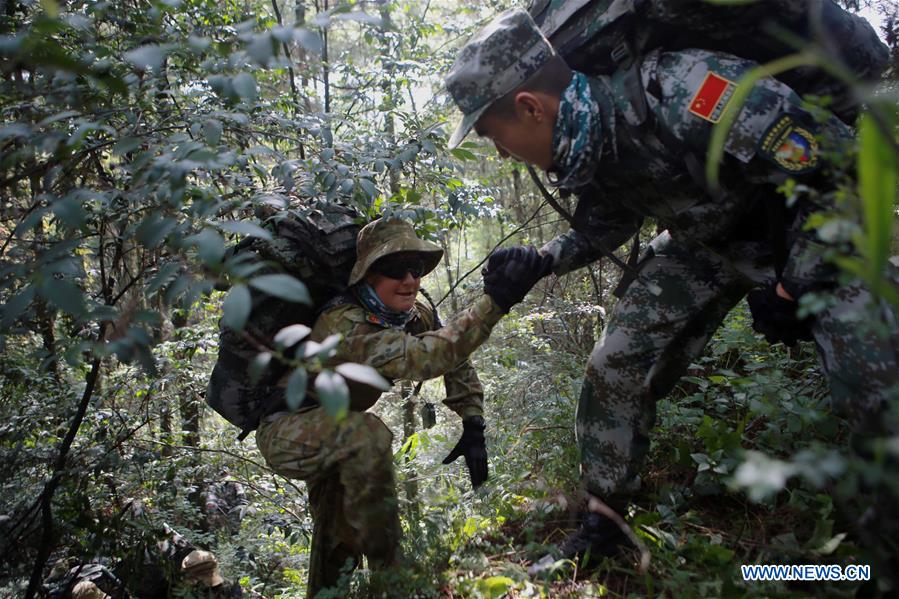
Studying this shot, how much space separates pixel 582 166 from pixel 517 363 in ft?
10.8

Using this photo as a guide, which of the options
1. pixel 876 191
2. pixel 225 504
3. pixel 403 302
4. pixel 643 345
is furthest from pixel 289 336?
pixel 225 504

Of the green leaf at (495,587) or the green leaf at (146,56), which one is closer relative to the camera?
the green leaf at (146,56)

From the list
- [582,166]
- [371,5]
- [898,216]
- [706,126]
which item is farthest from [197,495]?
[898,216]

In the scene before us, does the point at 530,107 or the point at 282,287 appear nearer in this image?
the point at 282,287

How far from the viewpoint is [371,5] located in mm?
4023

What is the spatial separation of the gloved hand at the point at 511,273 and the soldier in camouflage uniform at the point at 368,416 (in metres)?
0.03

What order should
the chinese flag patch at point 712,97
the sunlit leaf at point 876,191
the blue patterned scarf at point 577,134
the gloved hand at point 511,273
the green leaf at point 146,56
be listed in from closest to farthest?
1. the sunlit leaf at point 876,191
2. the green leaf at point 146,56
3. the chinese flag patch at point 712,97
4. the blue patterned scarf at point 577,134
5. the gloved hand at point 511,273

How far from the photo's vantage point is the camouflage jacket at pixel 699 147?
6.60 feet

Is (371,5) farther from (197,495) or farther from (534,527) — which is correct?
(197,495)

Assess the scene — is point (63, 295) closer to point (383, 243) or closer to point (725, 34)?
point (383, 243)

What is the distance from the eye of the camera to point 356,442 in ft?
10.2

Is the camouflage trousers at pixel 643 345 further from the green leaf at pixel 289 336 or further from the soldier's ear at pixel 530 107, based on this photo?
the green leaf at pixel 289 336

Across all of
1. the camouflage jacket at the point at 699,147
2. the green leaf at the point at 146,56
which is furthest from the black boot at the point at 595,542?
the green leaf at the point at 146,56

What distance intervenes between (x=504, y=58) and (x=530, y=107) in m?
0.23
